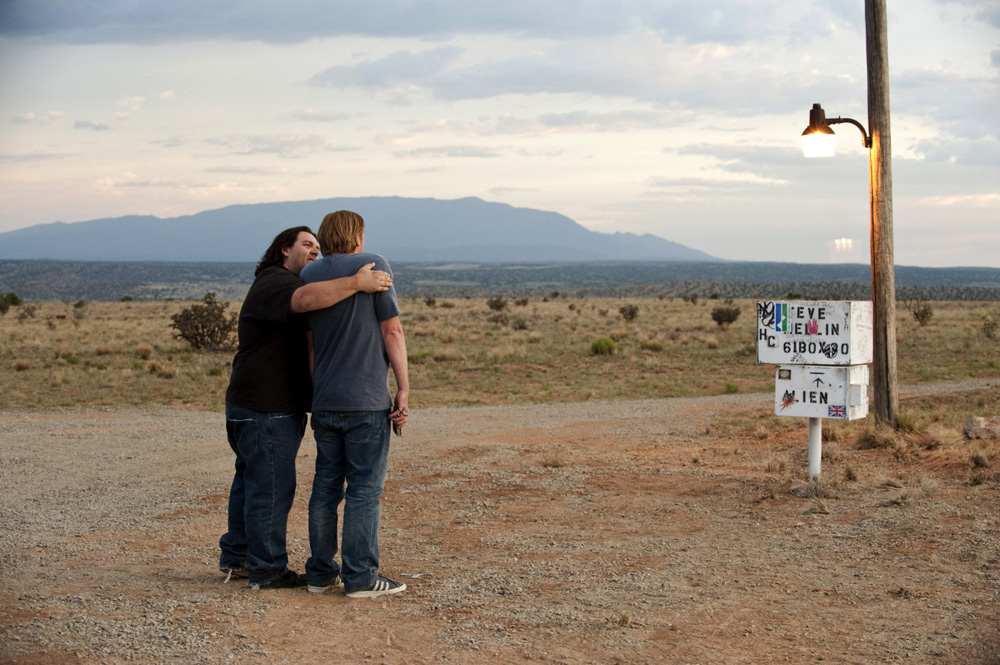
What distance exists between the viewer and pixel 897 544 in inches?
236

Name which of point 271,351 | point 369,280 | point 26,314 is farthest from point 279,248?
point 26,314

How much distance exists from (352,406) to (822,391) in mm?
4507

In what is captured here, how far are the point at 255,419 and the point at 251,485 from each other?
362 millimetres

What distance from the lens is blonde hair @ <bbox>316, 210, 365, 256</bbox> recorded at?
16.5 ft

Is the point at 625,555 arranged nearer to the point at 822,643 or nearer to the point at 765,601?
the point at 765,601

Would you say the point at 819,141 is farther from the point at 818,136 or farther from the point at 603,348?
the point at 603,348

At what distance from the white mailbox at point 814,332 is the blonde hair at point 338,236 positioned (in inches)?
158

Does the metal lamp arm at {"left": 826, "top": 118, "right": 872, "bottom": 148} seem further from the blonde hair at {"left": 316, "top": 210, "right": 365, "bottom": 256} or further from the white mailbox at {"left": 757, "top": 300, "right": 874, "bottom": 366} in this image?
the blonde hair at {"left": 316, "top": 210, "right": 365, "bottom": 256}

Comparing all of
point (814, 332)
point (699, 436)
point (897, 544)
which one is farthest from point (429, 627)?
point (699, 436)

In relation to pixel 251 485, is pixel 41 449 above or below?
below

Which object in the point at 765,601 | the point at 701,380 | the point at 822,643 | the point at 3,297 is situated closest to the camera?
the point at 822,643

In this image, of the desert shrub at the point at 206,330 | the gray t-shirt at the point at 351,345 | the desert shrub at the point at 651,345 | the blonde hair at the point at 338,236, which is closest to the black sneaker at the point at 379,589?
the gray t-shirt at the point at 351,345

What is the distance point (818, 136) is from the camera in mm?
8938

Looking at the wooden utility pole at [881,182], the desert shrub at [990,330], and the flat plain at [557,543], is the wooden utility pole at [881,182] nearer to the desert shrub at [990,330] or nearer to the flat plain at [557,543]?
the flat plain at [557,543]
